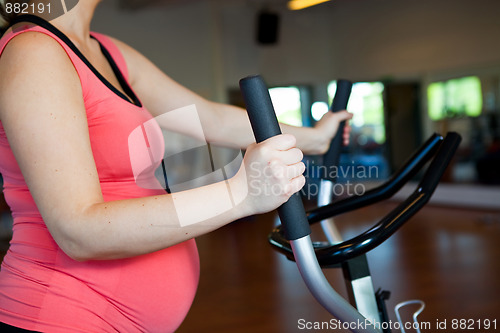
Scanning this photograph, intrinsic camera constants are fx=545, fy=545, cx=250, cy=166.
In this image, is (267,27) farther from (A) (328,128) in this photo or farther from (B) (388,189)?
(B) (388,189)

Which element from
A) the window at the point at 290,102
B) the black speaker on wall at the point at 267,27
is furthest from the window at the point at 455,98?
the black speaker on wall at the point at 267,27

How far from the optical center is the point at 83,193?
730 millimetres

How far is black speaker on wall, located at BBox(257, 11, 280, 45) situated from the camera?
9375 millimetres

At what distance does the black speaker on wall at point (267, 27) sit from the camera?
9375 millimetres

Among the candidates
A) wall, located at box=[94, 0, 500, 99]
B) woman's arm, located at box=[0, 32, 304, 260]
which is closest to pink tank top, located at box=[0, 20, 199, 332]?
woman's arm, located at box=[0, 32, 304, 260]

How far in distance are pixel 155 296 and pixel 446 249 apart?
432 cm

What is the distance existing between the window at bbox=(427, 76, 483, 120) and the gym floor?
8.01 feet

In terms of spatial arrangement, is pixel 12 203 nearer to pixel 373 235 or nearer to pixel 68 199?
pixel 68 199

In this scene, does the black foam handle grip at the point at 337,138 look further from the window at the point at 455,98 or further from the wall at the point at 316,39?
the window at the point at 455,98

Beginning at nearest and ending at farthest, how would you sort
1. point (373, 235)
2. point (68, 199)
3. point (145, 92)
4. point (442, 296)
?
point (68, 199) < point (373, 235) < point (145, 92) < point (442, 296)

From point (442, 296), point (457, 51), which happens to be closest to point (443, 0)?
point (457, 51)

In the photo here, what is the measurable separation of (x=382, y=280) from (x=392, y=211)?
9.95ft

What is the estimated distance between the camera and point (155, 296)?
90 centimetres

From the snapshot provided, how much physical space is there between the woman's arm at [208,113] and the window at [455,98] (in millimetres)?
7309
